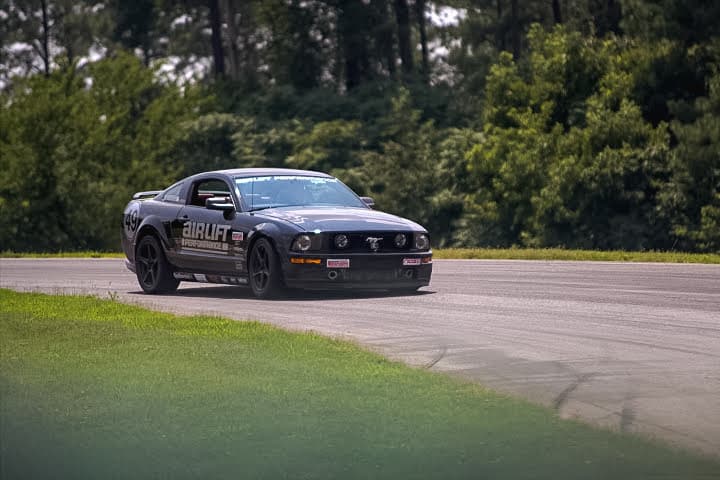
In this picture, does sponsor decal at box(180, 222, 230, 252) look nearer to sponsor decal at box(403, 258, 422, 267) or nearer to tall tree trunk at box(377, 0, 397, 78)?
sponsor decal at box(403, 258, 422, 267)

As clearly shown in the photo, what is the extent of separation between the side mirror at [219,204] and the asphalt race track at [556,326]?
112cm

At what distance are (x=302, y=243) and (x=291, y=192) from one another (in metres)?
1.77

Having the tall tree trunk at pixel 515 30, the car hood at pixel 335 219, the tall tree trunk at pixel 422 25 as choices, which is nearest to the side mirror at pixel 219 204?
the car hood at pixel 335 219

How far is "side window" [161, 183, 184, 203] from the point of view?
60.0 feet

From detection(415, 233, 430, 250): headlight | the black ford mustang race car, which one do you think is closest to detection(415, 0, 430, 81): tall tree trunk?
the black ford mustang race car

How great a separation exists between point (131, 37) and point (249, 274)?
59.7 meters

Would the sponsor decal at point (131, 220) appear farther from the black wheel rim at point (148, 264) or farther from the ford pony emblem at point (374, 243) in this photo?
the ford pony emblem at point (374, 243)

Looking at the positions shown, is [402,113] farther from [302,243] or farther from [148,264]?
[302,243]

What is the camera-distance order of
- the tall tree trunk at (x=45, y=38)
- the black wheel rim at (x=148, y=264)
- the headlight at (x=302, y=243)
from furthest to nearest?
the tall tree trunk at (x=45, y=38), the black wheel rim at (x=148, y=264), the headlight at (x=302, y=243)

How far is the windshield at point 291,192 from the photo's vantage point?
680 inches

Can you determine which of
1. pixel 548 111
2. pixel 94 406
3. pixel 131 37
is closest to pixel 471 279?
pixel 94 406

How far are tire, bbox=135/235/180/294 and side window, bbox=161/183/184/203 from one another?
1.89 feet

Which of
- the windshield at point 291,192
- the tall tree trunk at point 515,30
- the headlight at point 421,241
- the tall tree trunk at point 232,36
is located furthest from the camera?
the tall tree trunk at point 232,36

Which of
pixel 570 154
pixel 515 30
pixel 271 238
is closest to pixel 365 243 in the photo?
pixel 271 238
